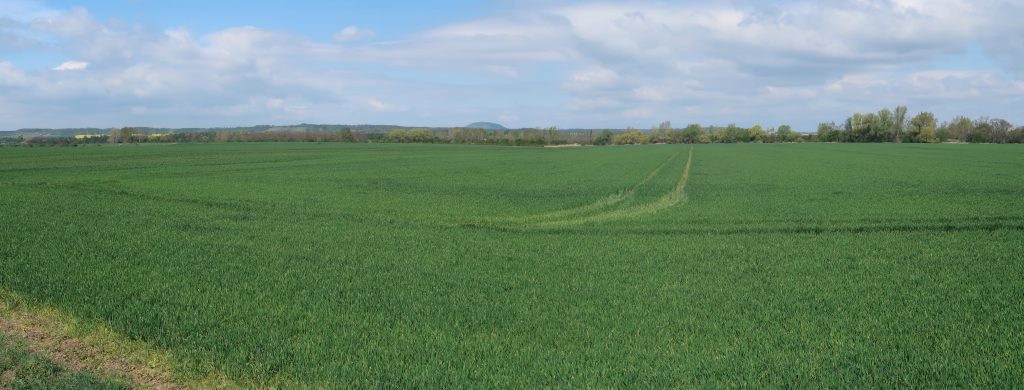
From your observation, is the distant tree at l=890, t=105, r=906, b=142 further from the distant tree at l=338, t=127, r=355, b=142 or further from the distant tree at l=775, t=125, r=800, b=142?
the distant tree at l=338, t=127, r=355, b=142

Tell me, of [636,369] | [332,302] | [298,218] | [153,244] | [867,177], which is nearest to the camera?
[636,369]

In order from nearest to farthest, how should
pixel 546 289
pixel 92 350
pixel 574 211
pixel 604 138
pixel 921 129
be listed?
pixel 92 350 → pixel 546 289 → pixel 574 211 → pixel 921 129 → pixel 604 138

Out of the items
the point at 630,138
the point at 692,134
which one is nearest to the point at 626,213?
the point at 630,138

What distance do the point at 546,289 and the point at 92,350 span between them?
21.1 feet

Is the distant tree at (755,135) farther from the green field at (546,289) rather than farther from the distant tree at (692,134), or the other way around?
the green field at (546,289)

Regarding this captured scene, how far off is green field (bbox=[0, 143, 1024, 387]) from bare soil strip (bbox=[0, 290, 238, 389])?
0.76 feet

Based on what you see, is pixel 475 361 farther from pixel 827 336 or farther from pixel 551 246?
pixel 551 246

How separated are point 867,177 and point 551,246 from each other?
1152 inches

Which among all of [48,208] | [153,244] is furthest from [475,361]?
[48,208]

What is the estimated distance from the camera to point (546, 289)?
36.1 ft

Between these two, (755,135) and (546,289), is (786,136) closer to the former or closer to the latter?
(755,135)

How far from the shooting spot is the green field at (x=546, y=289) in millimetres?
7395

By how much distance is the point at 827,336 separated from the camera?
8352 millimetres

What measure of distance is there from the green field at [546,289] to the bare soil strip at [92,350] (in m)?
0.23
